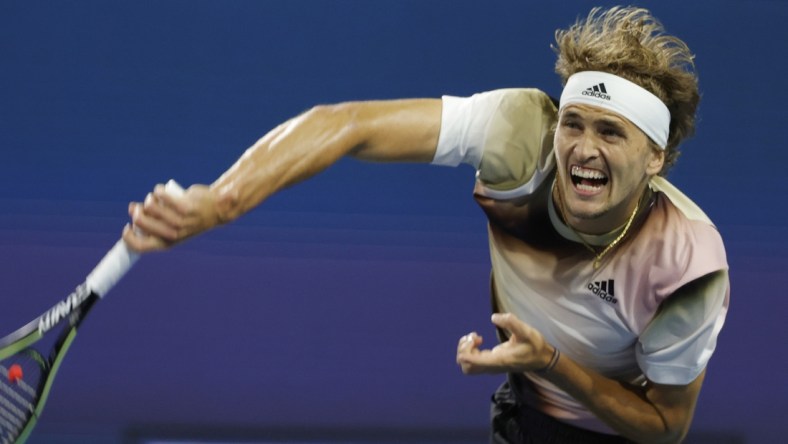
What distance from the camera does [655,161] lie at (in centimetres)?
199

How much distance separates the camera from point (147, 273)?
3301 millimetres

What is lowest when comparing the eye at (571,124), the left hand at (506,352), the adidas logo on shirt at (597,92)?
the left hand at (506,352)

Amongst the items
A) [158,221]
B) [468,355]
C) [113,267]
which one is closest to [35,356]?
[113,267]

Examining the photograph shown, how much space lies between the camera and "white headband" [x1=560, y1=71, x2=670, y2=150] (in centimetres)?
191

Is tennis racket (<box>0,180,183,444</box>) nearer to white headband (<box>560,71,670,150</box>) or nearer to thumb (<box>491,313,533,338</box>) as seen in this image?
thumb (<box>491,313,533,338</box>)

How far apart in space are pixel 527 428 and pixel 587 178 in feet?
1.94

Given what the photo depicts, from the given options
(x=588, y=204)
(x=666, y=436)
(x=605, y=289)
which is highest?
(x=588, y=204)

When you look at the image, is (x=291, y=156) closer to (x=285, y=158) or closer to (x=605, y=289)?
(x=285, y=158)

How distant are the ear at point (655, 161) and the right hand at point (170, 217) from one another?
2.35 ft

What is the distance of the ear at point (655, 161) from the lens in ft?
6.47

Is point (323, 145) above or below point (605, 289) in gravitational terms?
above

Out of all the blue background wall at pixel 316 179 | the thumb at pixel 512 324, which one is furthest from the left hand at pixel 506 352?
the blue background wall at pixel 316 179

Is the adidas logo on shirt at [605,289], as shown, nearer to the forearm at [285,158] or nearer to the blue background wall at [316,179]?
the forearm at [285,158]

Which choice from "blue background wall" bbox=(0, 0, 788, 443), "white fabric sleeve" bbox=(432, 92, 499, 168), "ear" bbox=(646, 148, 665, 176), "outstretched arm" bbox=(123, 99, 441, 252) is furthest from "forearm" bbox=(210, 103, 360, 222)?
"blue background wall" bbox=(0, 0, 788, 443)
